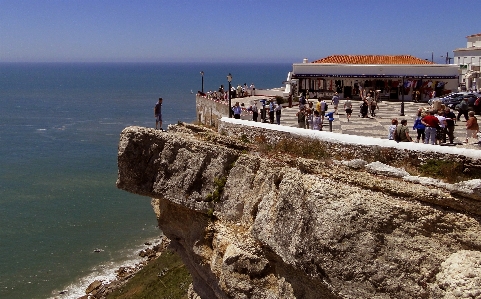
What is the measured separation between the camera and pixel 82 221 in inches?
1496

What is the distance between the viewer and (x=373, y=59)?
117 ft

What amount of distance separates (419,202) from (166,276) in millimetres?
18698

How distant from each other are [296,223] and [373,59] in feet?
81.0

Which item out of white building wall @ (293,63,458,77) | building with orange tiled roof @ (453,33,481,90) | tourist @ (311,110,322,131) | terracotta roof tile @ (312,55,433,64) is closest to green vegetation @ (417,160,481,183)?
tourist @ (311,110,322,131)

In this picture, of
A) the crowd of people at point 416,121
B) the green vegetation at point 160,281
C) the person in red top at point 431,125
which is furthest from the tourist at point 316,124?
the green vegetation at point 160,281

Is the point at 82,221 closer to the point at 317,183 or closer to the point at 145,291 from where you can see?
the point at 145,291

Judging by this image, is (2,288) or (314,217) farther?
(2,288)

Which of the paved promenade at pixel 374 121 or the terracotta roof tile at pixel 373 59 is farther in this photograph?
the terracotta roof tile at pixel 373 59

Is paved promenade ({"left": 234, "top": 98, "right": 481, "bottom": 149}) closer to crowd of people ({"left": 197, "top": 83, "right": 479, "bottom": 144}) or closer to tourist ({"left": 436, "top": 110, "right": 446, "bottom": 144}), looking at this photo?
crowd of people ({"left": 197, "top": 83, "right": 479, "bottom": 144})

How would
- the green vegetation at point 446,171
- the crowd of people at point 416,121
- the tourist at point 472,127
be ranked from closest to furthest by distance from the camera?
the green vegetation at point 446,171, the crowd of people at point 416,121, the tourist at point 472,127

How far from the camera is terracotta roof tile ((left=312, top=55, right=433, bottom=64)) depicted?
35191 millimetres

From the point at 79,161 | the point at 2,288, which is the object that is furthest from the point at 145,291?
the point at 79,161

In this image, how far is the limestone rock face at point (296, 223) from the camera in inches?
455

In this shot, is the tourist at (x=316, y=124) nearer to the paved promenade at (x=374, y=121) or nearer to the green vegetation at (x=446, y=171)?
the paved promenade at (x=374, y=121)
